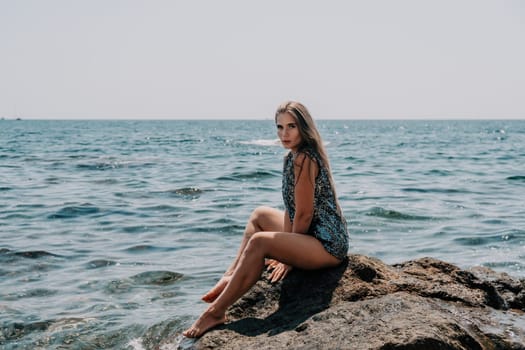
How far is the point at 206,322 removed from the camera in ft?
14.6

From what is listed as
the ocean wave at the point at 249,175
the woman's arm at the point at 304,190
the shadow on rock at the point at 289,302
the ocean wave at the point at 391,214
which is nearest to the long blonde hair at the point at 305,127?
the woman's arm at the point at 304,190

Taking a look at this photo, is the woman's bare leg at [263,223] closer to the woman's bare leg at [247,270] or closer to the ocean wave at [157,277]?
the woman's bare leg at [247,270]

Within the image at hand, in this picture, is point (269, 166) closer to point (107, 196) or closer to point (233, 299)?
point (107, 196)

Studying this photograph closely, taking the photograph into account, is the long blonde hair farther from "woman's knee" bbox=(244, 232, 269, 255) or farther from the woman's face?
"woman's knee" bbox=(244, 232, 269, 255)

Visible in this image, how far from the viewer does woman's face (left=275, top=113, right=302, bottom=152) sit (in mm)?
4727

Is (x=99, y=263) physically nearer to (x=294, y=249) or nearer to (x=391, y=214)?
(x=294, y=249)

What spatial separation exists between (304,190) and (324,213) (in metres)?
0.27

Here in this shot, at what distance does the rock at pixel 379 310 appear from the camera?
3.56m

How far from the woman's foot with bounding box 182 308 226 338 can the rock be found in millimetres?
84

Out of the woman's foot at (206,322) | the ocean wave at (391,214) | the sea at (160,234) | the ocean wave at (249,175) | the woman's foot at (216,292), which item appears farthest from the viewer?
the ocean wave at (249,175)

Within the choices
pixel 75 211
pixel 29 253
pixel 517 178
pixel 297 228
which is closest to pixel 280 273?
pixel 297 228

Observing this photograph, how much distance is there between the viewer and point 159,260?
8797 millimetres

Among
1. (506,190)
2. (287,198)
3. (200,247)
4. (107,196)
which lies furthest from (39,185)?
(287,198)

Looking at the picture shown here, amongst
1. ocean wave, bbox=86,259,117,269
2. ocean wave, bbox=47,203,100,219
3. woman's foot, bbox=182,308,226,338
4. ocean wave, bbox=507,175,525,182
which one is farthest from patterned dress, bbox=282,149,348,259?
ocean wave, bbox=507,175,525,182
